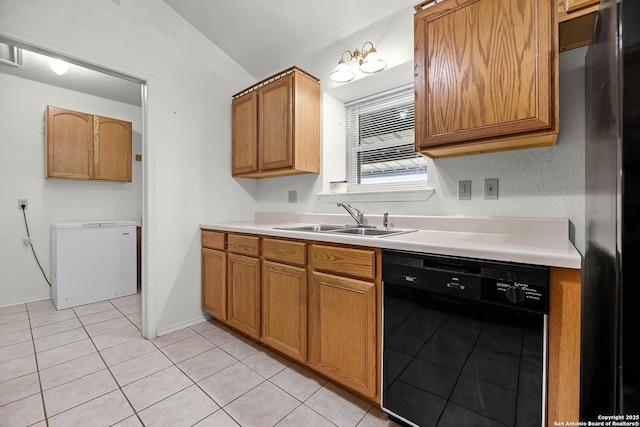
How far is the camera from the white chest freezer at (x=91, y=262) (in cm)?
295

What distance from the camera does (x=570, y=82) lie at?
1.39 metres

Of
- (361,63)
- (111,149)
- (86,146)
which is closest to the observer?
(361,63)

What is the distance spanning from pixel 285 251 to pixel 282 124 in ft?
3.83

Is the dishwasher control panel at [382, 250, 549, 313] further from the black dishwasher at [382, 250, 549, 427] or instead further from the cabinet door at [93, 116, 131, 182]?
the cabinet door at [93, 116, 131, 182]

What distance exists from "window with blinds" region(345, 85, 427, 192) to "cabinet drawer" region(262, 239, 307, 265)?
0.99 m

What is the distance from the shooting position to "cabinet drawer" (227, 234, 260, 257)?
6.56ft

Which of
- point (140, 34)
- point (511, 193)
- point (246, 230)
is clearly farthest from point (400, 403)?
point (140, 34)

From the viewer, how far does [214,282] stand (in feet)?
7.95

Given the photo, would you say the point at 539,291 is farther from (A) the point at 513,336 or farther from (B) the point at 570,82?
(B) the point at 570,82

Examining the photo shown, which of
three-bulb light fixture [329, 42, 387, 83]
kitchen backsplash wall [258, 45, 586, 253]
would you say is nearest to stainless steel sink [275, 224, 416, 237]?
kitchen backsplash wall [258, 45, 586, 253]

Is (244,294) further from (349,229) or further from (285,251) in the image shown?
(349,229)

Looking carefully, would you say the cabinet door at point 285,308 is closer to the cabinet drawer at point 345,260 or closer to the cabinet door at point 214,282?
the cabinet drawer at point 345,260

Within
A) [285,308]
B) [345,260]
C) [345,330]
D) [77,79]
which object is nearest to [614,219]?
[345,260]

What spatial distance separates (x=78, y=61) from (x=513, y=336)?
3.08 meters
